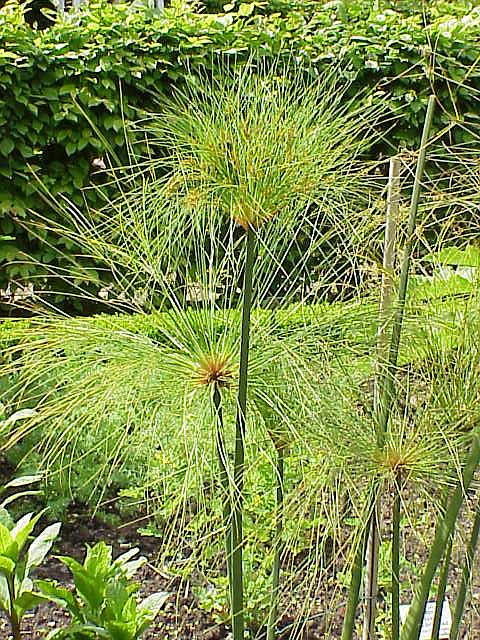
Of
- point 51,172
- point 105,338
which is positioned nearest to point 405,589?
point 105,338

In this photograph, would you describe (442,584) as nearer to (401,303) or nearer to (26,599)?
(401,303)

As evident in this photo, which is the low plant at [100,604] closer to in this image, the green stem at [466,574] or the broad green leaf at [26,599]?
the broad green leaf at [26,599]

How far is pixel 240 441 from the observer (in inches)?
41.5

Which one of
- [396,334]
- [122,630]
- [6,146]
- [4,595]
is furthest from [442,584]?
[6,146]

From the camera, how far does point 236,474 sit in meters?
1.09

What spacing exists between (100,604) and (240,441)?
Result: 2.87ft

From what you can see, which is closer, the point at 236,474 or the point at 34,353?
the point at 236,474

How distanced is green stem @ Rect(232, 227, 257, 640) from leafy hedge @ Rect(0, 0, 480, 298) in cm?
284

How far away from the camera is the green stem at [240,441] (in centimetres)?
98

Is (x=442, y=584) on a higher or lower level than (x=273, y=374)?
lower

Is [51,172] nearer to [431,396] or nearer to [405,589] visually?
[405,589]

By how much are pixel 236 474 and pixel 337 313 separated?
284mm

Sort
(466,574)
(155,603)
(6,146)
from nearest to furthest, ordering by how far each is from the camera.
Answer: (466,574) < (155,603) < (6,146)

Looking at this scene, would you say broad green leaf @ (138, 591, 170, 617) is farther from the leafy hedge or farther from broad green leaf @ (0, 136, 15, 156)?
broad green leaf @ (0, 136, 15, 156)
